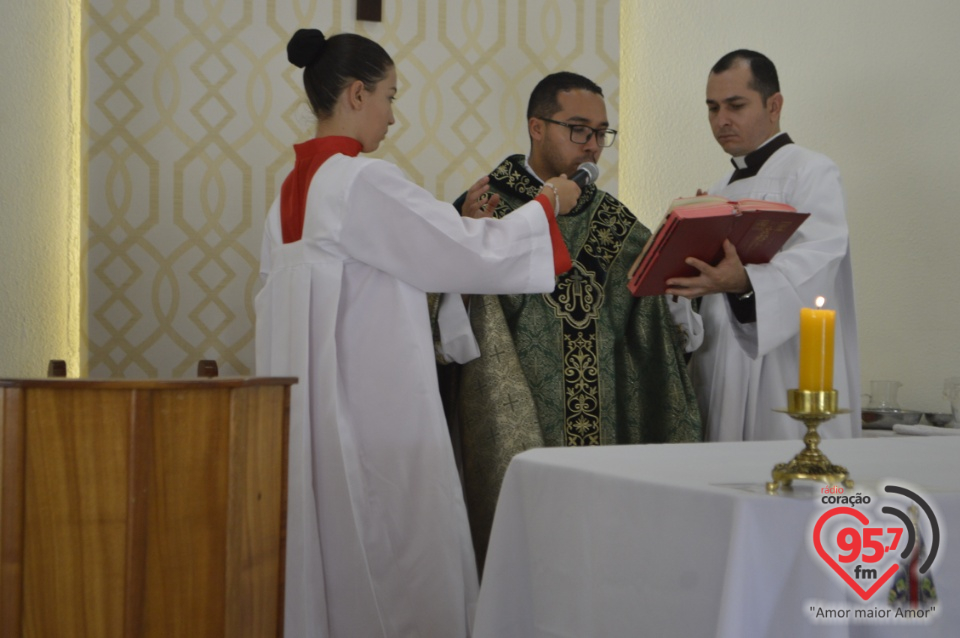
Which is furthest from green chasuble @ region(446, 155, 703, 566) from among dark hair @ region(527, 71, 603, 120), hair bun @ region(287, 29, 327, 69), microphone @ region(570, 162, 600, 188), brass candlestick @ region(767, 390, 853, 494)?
brass candlestick @ region(767, 390, 853, 494)

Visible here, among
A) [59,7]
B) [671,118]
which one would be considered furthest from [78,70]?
[671,118]

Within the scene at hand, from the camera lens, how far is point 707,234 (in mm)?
3332

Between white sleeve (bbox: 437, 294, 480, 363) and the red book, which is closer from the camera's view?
the red book

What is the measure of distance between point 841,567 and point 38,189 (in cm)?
351

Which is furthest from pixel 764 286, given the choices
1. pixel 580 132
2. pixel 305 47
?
pixel 305 47

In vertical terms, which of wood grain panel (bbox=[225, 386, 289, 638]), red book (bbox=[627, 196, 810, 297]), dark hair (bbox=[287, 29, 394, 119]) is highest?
dark hair (bbox=[287, 29, 394, 119])

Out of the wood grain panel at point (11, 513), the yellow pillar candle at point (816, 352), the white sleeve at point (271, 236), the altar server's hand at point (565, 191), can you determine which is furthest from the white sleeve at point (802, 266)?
the wood grain panel at point (11, 513)

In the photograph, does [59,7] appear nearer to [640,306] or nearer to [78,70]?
[78,70]

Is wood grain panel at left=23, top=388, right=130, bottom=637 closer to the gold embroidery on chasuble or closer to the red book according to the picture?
the red book

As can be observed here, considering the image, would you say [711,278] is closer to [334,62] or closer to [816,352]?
[334,62]

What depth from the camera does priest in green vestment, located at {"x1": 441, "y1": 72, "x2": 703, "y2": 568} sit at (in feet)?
12.0

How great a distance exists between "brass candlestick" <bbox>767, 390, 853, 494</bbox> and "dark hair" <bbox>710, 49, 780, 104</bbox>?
9.29 ft

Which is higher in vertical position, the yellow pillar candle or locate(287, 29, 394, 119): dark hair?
locate(287, 29, 394, 119): dark hair

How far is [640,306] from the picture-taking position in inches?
156
